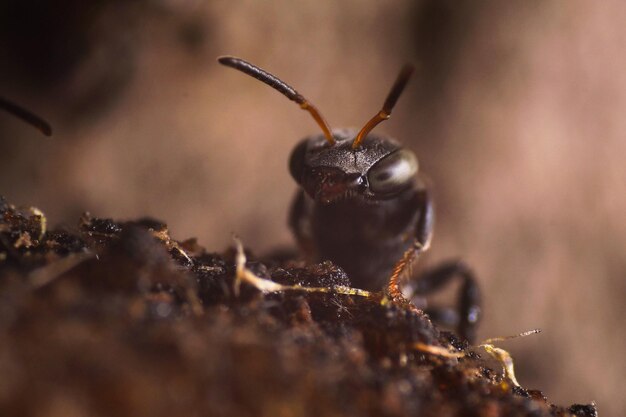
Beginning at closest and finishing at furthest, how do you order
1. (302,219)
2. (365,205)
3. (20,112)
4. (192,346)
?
(192,346) → (20,112) → (365,205) → (302,219)

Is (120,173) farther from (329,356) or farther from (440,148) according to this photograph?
(329,356)

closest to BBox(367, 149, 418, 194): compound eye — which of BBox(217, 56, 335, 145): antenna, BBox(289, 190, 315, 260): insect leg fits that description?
BBox(217, 56, 335, 145): antenna

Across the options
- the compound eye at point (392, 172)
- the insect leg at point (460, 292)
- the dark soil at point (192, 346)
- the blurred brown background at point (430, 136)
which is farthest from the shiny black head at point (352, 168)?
the insect leg at point (460, 292)

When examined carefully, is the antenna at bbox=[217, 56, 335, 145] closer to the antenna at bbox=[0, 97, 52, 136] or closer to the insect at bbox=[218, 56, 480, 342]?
the insect at bbox=[218, 56, 480, 342]

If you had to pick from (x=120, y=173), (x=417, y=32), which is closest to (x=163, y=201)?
(x=120, y=173)

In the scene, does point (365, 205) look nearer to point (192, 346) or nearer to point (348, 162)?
point (348, 162)

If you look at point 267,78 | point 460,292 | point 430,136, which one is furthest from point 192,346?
point 430,136

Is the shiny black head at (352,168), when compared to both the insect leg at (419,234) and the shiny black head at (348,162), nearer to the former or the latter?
the shiny black head at (348,162)
